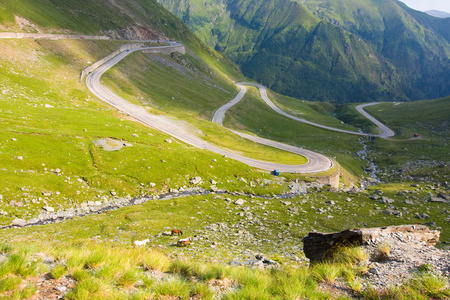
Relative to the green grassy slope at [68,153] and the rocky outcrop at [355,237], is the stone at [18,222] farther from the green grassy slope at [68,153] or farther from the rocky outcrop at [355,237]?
the rocky outcrop at [355,237]

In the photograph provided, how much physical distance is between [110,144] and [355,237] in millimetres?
50170

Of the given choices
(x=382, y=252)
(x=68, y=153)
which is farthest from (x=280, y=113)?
(x=382, y=252)

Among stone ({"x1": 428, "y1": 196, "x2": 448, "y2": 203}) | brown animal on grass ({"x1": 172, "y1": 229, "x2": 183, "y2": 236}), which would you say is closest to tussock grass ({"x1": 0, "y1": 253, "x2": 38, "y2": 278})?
brown animal on grass ({"x1": 172, "y1": 229, "x2": 183, "y2": 236})

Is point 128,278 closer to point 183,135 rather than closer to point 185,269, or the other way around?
point 185,269

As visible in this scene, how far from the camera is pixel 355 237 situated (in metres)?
16.5

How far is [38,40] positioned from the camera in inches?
4126

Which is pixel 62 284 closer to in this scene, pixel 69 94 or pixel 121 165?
pixel 121 165

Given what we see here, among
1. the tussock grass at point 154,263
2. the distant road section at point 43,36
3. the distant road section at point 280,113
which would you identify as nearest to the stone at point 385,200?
the tussock grass at point 154,263

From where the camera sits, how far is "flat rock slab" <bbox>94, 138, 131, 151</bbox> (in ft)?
178

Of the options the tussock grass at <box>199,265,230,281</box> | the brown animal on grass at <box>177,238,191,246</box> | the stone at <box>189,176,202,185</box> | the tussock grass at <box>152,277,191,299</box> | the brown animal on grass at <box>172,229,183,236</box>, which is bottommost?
the stone at <box>189,176,202,185</box>

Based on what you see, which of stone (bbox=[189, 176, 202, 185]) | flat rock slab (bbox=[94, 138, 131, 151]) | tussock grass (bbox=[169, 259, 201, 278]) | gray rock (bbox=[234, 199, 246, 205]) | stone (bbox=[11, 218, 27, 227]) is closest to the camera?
tussock grass (bbox=[169, 259, 201, 278])

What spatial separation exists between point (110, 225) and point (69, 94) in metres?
A: 66.6

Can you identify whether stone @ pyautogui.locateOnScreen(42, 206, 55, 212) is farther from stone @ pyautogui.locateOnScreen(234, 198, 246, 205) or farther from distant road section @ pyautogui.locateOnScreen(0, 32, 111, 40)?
distant road section @ pyautogui.locateOnScreen(0, 32, 111, 40)

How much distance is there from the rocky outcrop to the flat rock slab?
45378mm
